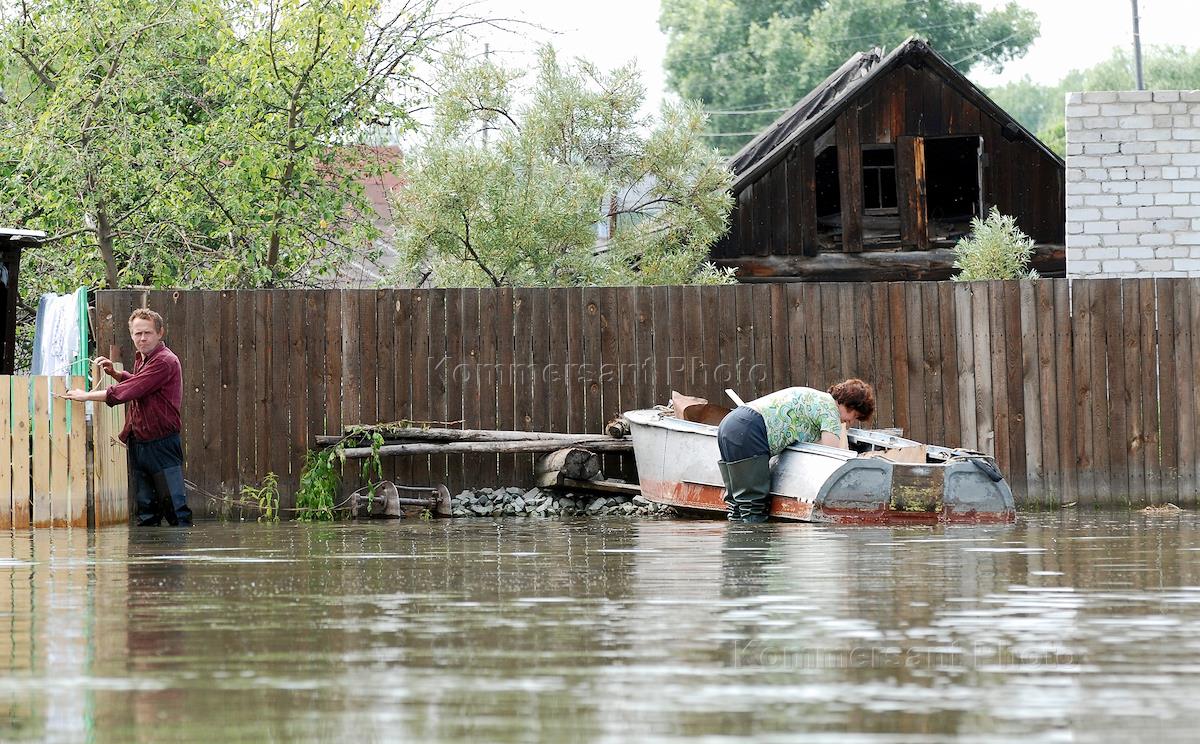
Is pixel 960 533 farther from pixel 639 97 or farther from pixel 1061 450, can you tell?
pixel 639 97

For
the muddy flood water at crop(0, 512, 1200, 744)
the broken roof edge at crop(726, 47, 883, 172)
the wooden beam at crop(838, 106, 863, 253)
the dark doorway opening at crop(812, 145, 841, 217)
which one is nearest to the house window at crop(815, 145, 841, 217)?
the dark doorway opening at crop(812, 145, 841, 217)

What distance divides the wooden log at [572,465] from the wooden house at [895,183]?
541 inches

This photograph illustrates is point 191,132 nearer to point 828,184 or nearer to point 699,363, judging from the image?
point 699,363

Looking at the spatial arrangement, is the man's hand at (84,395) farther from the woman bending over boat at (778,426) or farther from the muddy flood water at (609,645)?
the woman bending over boat at (778,426)

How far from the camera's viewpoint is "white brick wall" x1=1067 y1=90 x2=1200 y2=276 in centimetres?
1805

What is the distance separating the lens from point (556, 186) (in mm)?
20156

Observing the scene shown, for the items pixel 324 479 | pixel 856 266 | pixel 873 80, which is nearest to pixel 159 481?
pixel 324 479

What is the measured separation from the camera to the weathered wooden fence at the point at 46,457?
42.2 feet

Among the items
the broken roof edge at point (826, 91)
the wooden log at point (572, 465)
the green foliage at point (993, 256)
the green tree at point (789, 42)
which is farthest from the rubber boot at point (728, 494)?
the green tree at point (789, 42)

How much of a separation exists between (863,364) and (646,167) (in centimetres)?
734

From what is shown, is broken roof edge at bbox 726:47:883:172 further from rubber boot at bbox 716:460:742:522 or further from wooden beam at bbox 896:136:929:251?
rubber boot at bbox 716:460:742:522

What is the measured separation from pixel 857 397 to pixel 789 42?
2078 inches

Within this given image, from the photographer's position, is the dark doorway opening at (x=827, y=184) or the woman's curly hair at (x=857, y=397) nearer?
the woman's curly hair at (x=857, y=397)

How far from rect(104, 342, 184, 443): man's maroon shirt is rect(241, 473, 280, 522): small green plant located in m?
1.45
